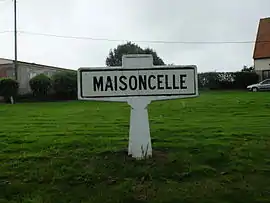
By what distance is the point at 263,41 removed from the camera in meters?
55.4

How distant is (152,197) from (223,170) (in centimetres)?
137

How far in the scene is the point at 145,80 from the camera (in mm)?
6883

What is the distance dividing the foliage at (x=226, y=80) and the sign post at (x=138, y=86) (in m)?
42.8

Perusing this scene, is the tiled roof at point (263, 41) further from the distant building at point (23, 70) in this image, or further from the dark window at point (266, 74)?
the distant building at point (23, 70)

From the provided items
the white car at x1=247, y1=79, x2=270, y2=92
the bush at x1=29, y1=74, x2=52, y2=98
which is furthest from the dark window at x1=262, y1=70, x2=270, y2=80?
the bush at x1=29, y1=74, x2=52, y2=98

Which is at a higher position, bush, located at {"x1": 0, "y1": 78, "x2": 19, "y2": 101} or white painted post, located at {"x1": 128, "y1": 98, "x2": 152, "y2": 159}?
bush, located at {"x1": 0, "y1": 78, "x2": 19, "y2": 101}

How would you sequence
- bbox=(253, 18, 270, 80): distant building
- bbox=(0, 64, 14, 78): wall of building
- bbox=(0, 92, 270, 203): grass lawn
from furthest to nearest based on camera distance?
1. bbox=(253, 18, 270, 80): distant building
2. bbox=(0, 64, 14, 78): wall of building
3. bbox=(0, 92, 270, 203): grass lawn

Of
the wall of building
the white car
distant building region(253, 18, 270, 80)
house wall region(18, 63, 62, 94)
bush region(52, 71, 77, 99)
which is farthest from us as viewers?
distant building region(253, 18, 270, 80)

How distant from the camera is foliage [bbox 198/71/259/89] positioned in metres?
49.2

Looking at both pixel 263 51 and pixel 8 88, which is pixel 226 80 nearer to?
pixel 263 51

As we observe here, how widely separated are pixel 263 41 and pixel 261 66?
3406 millimetres

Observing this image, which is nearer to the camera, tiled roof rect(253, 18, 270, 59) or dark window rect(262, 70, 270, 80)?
dark window rect(262, 70, 270, 80)

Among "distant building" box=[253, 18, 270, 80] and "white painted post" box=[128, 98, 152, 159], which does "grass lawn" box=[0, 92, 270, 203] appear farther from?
"distant building" box=[253, 18, 270, 80]

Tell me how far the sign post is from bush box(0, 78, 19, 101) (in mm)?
36211
